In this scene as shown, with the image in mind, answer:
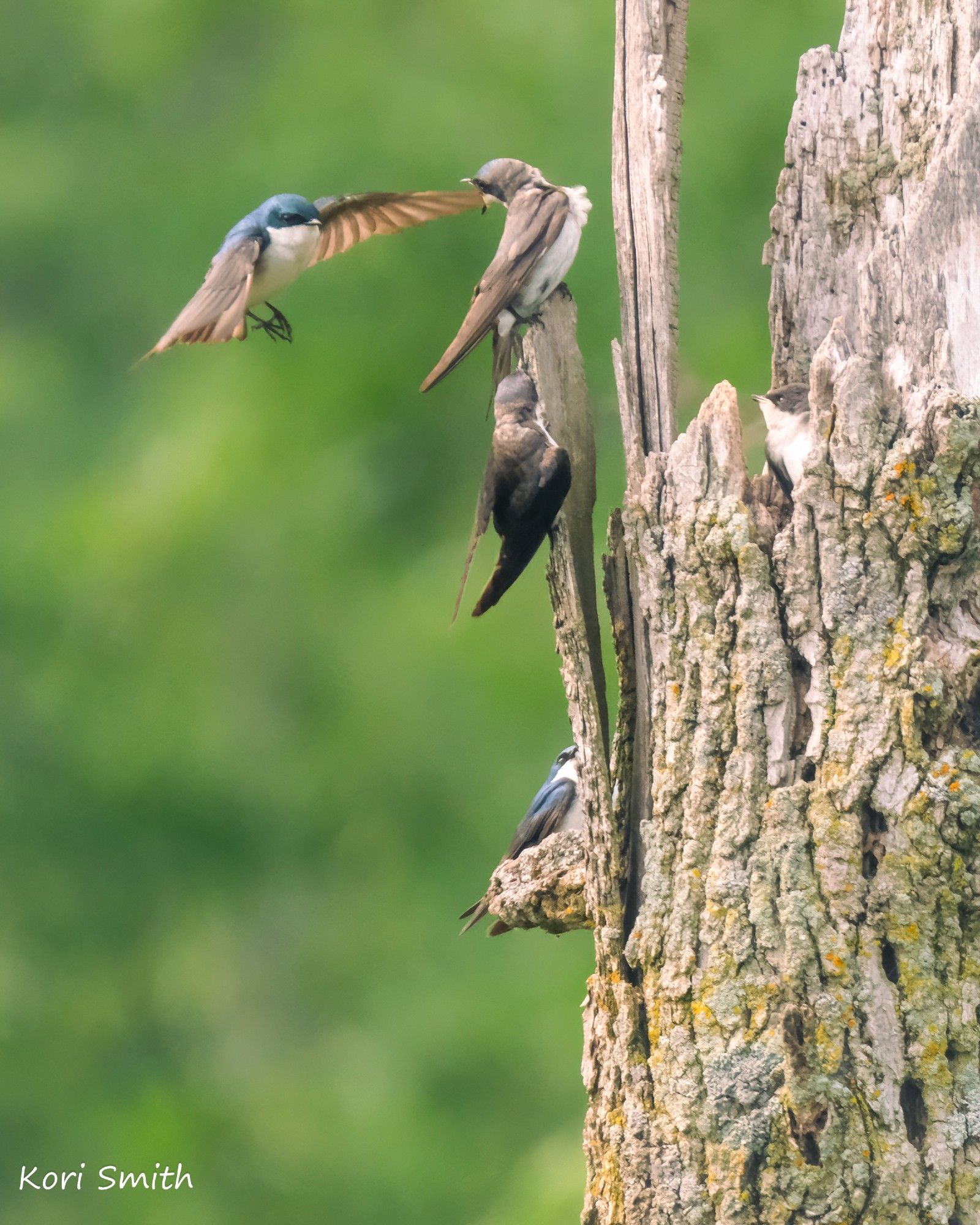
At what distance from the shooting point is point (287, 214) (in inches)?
128

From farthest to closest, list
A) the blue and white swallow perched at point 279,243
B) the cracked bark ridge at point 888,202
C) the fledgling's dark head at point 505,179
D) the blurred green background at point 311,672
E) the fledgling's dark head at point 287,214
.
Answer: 1. the blurred green background at point 311,672
2. the fledgling's dark head at point 287,214
3. the fledgling's dark head at point 505,179
4. the blue and white swallow perched at point 279,243
5. the cracked bark ridge at point 888,202

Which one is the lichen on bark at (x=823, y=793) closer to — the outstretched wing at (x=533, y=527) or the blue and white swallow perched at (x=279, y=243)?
the outstretched wing at (x=533, y=527)

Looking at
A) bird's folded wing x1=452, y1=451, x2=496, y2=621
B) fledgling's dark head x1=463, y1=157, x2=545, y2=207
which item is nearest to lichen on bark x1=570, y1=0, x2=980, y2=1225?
bird's folded wing x1=452, y1=451, x2=496, y2=621

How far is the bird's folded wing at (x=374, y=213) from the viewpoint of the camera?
3.34 meters

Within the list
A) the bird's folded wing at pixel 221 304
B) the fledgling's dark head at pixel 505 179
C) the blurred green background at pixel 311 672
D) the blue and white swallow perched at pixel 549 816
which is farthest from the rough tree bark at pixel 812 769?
the blurred green background at pixel 311 672

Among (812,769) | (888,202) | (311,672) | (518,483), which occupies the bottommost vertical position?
(812,769)

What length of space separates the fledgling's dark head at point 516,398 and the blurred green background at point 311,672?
Answer: 437cm

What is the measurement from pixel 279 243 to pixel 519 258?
0.74 m

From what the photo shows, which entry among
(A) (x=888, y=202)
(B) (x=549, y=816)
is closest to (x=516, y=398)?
(A) (x=888, y=202)

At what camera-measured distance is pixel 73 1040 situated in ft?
27.1

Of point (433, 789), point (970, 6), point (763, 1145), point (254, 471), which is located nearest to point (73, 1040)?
point (433, 789)

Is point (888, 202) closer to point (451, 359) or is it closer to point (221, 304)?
point (451, 359)

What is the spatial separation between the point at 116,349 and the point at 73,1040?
4.24 metres

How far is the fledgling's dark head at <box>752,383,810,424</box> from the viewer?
8.22 ft
